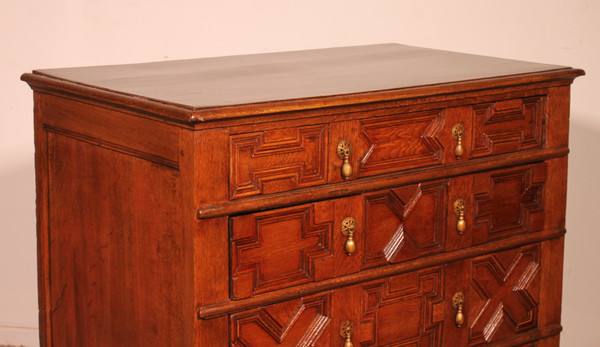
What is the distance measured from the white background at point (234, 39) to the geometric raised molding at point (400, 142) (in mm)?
1338

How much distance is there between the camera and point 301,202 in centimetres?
235

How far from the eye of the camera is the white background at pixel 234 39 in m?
3.64

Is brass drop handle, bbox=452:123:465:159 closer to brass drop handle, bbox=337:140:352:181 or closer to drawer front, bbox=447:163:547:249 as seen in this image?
drawer front, bbox=447:163:547:249

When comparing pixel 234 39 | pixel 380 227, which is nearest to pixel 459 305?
pixel 380 227

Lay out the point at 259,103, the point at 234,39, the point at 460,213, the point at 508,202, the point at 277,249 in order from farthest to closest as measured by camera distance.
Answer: the point at 234,39, the point at 508,202, the point at 460,213, the point at 277,249, the point at 259,103

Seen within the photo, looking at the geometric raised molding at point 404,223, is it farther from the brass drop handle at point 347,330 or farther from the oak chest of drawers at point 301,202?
the brass drop handle at point 347,330

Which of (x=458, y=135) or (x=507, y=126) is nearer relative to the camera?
(x=458, y=135)

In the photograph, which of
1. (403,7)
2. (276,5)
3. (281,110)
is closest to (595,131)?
(403,7)

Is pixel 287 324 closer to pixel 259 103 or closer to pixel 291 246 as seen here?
pixel 291 246

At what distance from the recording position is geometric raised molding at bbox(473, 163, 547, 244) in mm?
2725

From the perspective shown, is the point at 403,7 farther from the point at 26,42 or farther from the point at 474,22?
the point at 26,42

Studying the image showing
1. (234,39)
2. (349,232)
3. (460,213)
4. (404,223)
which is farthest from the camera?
(234,39)

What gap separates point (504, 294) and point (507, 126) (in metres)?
0.49

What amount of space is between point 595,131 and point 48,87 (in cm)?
232
